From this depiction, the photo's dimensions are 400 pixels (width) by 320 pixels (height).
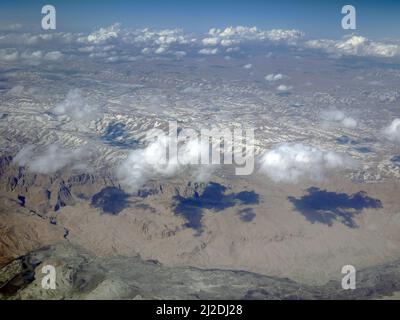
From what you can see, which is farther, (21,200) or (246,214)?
(21,200)

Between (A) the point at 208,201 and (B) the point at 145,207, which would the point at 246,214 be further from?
(B) the point at 145,207

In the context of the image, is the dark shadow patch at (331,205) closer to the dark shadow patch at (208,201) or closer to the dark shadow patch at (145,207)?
the dark shadow patch at (208,201)

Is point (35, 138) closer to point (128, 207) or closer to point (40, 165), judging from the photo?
point (40, 165)

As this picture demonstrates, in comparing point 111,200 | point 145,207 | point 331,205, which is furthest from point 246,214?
point 111,200

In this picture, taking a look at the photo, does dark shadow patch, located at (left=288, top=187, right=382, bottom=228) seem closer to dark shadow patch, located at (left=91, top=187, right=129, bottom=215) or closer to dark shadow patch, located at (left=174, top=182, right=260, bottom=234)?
dark shadow patch, located at (left=174, top=182, right=260, bottom=234)

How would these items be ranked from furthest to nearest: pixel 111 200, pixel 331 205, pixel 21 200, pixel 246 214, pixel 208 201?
pixel 331 205, pixel 21 200, pixel 208 201, pixel 111 200, pixel 246 214

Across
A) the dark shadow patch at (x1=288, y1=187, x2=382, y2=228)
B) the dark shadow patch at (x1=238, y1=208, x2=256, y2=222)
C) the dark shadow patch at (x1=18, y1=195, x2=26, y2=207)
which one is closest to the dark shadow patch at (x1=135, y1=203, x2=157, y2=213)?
the dark shadow patch at (x1=238, y1=208, x2=256, y2=222)
